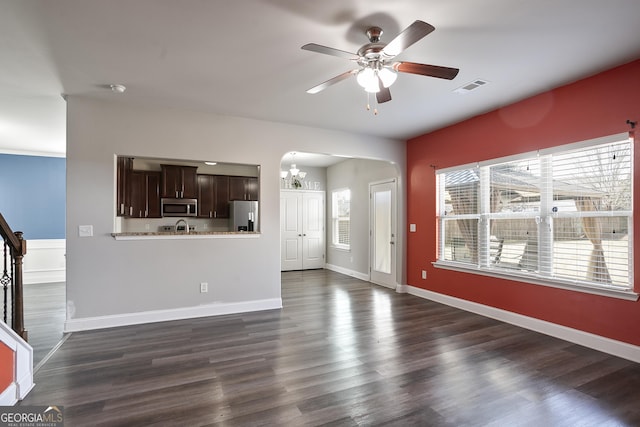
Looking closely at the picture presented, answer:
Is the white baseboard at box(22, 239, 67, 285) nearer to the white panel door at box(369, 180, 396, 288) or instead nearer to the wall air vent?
the white panel door at box(369, 180, 396, 288)

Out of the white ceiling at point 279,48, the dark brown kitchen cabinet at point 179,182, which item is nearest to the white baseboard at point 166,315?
the white ceiling at point 279,48

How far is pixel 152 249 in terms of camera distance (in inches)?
156

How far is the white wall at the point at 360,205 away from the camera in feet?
18.5

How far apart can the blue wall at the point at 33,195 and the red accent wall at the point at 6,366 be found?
553 centimetres

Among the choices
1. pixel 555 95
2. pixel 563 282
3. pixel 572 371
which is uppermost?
pixel 555 95

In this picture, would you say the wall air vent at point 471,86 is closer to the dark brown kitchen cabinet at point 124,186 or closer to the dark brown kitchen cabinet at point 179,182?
the dark brown kitchen cabinet at point 124,186

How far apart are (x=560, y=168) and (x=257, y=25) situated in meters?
3.41

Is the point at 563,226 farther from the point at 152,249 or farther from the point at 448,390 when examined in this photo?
the point at 152,249

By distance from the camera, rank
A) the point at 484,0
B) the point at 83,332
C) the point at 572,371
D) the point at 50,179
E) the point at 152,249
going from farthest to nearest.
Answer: the point at 50,179 → the point at 152,249 → the point at 83,332 → the point at 572,371 → the point at 484,0

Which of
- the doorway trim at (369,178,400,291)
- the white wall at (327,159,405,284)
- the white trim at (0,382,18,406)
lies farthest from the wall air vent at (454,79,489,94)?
the white trim at (0,382,18,406)

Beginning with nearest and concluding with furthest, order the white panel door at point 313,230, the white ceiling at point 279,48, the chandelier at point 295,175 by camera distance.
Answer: the white ceiling at point 279,48, the chandelier at point 295,175, the white panel door at point 313,230

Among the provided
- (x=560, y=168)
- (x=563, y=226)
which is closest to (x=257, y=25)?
(x=560, y=168)

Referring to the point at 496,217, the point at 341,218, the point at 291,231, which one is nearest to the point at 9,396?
the point at 496,217

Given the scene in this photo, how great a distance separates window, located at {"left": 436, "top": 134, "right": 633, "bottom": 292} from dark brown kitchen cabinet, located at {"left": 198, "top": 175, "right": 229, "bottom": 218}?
445cm
